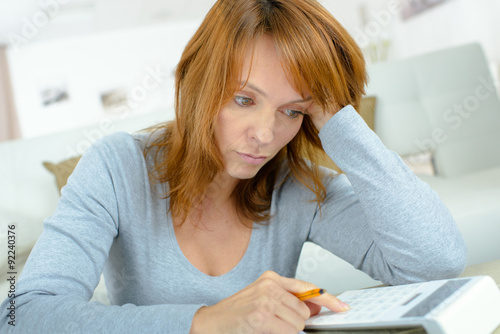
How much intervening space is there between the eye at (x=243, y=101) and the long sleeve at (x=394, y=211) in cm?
16

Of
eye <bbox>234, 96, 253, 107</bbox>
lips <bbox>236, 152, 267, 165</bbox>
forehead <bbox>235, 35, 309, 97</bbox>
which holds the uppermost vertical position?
forehead <bbox>235, 35, 309, 97</bbox>

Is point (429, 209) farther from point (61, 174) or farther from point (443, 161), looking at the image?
point (443, 161)

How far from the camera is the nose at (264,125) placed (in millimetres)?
780

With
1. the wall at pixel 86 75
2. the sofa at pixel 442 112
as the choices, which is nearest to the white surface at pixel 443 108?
the sofa at pixel 442 112

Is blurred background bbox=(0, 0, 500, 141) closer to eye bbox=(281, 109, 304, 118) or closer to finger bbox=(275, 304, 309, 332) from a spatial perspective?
eye bbox=(281, 109, 304, 118)

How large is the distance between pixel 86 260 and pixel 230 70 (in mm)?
386

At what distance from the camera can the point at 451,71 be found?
2102mm

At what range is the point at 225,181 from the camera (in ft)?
3.21

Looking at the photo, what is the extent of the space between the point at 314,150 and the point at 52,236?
581 mm

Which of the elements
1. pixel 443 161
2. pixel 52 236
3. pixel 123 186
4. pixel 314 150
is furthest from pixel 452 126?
pixel 52 236

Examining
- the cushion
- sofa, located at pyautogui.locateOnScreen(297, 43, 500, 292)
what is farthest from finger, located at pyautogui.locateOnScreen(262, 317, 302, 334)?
sofa, located at pyautogui.locateOnScreen(297, 43, 500, 292)

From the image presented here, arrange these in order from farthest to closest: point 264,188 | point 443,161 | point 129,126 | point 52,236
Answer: point 443,161 → point 129,126 → point 264,188 → point 52,236

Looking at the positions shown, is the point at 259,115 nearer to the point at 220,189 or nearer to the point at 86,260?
the point at 220,189

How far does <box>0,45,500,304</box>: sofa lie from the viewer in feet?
4.56
